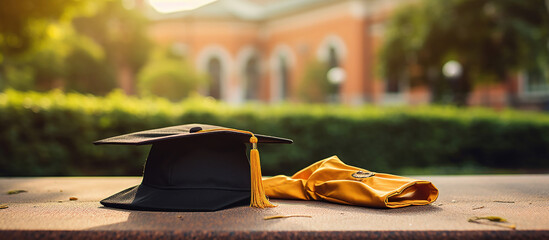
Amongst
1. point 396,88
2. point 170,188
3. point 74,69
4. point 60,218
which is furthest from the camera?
point 396,88

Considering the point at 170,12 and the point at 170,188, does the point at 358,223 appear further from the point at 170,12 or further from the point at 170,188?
the point at 170,12

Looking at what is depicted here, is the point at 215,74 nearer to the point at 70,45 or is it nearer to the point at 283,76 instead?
the point at 283,76

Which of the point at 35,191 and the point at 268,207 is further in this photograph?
the point at 35,191

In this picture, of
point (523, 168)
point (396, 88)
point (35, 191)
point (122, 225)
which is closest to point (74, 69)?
point (396, 88)

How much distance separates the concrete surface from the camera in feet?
6.63

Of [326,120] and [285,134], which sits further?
[326,120]

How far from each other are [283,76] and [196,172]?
1257 inches

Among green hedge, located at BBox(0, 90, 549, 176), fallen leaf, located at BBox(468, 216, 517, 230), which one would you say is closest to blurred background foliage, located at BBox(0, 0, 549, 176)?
green hedge, located at BBox(0, 90, 549, 176)

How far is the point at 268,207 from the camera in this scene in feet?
8.76

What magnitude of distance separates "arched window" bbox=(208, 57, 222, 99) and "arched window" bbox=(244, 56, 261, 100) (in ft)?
6.19

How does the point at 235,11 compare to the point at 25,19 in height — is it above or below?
above

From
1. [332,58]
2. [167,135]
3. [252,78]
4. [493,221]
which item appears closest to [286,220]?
[167,135]

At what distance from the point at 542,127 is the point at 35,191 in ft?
29.6

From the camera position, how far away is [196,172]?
263cm
